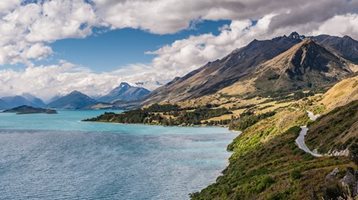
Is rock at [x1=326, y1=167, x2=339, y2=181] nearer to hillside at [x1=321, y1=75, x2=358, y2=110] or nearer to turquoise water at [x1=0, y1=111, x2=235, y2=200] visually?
turquoise water at [x1=0, y1=111, x2=235, y2=200]

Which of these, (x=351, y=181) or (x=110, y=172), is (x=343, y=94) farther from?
(x=351, y=181)

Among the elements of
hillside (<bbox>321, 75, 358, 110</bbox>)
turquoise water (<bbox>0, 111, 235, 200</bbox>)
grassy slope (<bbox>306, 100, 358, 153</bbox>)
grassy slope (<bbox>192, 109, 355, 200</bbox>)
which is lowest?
turquoise water (<bbox>0, 111, 235, 200</bbox>)

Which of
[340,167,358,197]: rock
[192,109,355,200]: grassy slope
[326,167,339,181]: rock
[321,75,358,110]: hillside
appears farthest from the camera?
[321,75,358,110]: hillside

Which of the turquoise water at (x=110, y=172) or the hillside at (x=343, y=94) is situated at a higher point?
the hillside at (x=343, y=94)

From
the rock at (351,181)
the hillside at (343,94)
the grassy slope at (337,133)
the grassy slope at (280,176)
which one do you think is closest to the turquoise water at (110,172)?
the grassy slope at (280,176)

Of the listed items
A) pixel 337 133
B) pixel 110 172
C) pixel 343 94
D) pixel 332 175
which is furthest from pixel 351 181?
pixel 343 94

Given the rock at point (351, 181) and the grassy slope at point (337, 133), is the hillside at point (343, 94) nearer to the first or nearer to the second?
the grassy slope at point (337, 133)

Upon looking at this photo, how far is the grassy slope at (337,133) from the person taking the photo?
86562mm

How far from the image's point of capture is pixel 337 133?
100562mm

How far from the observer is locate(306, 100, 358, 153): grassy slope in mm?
86562

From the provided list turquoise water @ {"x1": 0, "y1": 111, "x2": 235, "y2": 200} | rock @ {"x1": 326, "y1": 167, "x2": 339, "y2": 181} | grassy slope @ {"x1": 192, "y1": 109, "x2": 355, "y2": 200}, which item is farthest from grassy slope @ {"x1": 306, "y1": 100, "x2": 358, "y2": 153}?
turquoise water @ {"x1": 0, "y1": 111, "x2": 235, "y2": 200}

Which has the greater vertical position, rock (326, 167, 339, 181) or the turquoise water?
rock (326, 167, 339, 181)

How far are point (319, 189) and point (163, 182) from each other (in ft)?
239

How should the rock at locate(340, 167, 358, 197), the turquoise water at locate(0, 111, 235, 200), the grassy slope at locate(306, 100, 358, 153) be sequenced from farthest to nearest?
the turquoise water at locate(0, 111, 235, 200)
the grassy slope at locate(306, 100, 358, 153)
the rock at locate(340, 167, 358, 197)
